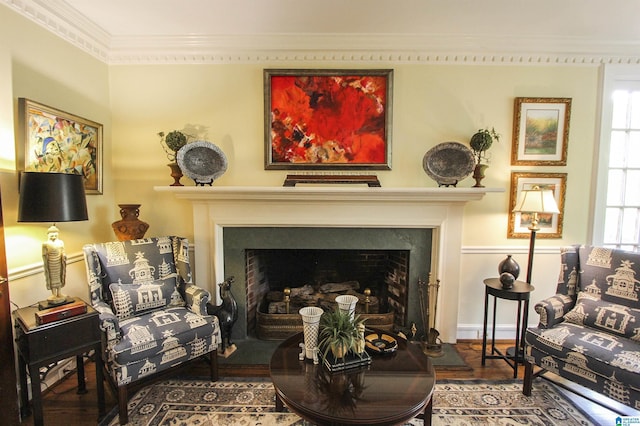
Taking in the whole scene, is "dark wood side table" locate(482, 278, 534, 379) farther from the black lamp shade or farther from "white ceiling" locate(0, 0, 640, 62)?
the black lamp shade

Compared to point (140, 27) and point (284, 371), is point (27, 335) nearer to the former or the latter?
point (284, 371)

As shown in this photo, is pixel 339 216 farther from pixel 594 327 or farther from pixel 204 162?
pixel 594 327

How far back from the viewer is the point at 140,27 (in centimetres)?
243

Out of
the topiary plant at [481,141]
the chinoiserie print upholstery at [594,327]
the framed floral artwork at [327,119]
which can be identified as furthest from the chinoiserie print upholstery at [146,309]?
the topiary plant at [481,141]

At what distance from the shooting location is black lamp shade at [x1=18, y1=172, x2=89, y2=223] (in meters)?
1.63

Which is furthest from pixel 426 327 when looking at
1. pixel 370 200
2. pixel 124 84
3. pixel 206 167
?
pixel 124 84

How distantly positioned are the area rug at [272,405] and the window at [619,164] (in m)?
1.68

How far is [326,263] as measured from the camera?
316cm

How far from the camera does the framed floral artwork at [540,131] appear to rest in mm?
2643

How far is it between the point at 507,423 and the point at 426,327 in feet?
3.05

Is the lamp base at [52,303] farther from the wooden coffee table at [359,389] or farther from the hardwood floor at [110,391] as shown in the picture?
the wooden coffee table at [359,389]

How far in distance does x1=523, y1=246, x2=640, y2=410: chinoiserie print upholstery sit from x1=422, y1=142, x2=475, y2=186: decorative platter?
3.20ft

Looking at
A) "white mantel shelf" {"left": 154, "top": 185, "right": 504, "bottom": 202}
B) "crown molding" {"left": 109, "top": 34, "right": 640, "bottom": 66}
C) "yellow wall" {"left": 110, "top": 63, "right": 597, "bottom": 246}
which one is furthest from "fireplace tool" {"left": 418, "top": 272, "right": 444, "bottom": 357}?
"crown molding" {"left": 109, "top": 34, "right": 640, "bottom": 66}

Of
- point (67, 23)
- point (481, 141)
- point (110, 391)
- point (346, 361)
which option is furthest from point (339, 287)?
point (67, 23)
